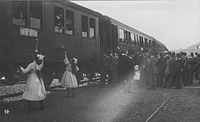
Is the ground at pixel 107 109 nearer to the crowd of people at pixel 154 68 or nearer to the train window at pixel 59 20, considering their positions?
the crowd of people at pixel 154 68

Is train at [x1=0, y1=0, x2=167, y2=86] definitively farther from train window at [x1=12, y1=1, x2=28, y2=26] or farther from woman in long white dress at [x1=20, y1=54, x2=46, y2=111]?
woman in long white dress at [x1=20, y1=54, x2=46, y2=111]

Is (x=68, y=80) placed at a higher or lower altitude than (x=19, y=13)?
lower

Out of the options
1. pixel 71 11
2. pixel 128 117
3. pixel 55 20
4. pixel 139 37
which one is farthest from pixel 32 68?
pixel 139 37

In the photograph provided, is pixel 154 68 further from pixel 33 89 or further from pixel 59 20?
pixel 33 89

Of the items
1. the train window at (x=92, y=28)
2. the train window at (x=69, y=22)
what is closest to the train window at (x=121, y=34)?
the train window at (x=92, y=28)

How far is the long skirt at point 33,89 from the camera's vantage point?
679 centimetres

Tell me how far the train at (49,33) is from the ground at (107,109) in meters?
1.28

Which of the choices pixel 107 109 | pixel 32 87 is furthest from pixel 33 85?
pixel 107 109

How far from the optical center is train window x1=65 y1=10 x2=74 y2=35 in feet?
35.6

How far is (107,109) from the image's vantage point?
775cm

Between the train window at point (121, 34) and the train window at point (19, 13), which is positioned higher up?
the train window at point (121, 34)

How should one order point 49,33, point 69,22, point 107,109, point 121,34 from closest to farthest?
point 107,109 < point 49,33 < point 69,22 < point 121,34

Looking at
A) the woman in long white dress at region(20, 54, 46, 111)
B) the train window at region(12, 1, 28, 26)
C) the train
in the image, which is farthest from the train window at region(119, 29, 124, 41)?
the woman in long white dress at region(20, 54, 46, 111)

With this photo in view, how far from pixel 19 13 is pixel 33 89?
247 cm
